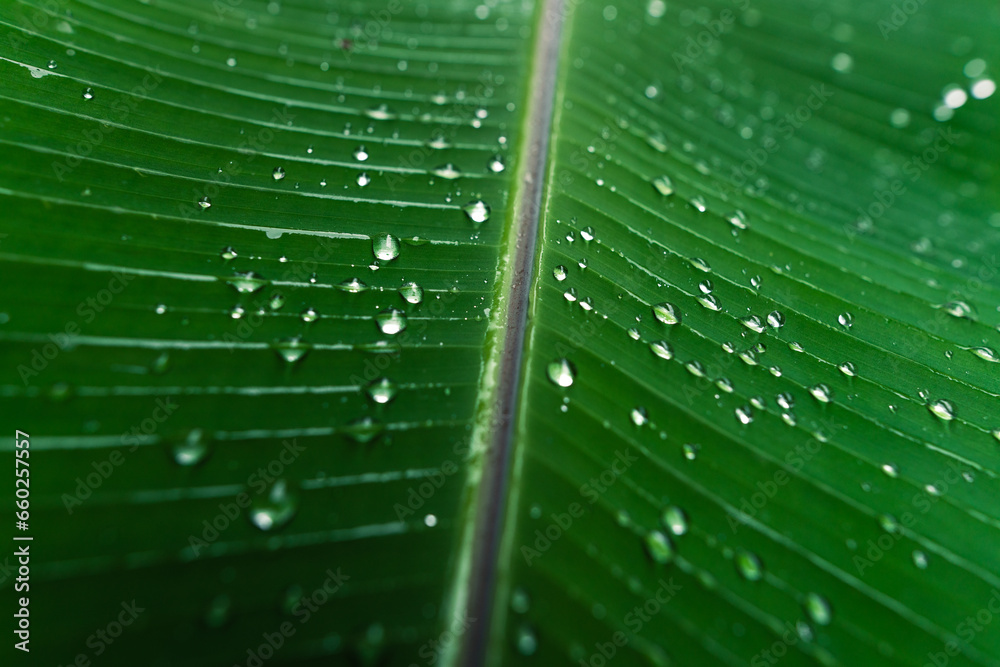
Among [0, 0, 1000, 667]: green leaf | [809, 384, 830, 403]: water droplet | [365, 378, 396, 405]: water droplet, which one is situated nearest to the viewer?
[0, 0, 1000, 667]: green leaf

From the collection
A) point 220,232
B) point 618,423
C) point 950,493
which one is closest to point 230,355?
point 220,232

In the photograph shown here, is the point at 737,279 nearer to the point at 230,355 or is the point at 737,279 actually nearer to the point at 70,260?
the point at 230,355

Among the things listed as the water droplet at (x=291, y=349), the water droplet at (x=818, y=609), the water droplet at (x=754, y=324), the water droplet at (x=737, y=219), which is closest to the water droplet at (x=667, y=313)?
the water droplet at (x=754, y=324)

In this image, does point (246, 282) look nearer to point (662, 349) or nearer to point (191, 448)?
point (191, 448)

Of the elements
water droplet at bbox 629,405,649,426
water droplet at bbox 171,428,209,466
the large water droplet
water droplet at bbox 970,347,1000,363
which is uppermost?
water droplet at bbox 970,347,1000,363

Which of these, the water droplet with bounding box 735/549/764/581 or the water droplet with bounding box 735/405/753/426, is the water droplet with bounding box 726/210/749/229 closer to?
the water droplet with bounding box 735/405/753/426

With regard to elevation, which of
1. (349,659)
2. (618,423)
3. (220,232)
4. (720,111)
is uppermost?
(720,111)

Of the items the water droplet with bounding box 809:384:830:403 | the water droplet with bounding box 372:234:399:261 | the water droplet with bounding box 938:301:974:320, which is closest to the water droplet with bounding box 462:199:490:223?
the water droplet with bounding box 372:234:399:261
